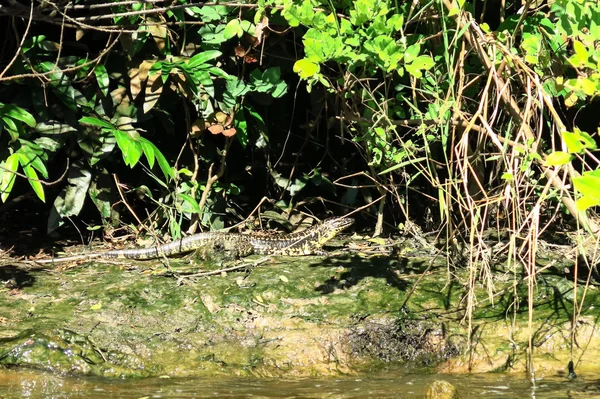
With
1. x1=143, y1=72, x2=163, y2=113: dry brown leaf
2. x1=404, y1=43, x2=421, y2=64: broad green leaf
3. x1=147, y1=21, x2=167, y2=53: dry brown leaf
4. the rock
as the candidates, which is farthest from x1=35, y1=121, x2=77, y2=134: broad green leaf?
the rock

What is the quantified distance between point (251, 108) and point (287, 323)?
230cm

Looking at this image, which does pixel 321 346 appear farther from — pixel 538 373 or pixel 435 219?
pixel 435 219

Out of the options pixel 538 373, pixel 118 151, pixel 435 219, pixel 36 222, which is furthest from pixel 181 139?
pixel 538 373

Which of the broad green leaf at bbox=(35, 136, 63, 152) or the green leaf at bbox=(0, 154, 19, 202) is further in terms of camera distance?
the broad green leaf at bbox=(35, 136, 63, 152)

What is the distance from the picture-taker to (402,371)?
226 inches

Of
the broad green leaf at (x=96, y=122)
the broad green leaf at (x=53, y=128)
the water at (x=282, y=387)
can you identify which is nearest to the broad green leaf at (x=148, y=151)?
the broad green leaf at (x=96, y=122)

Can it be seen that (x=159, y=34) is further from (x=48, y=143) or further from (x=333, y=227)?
(x=333, y=227)

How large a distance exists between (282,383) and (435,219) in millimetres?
3038

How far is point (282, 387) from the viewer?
5.40 meters

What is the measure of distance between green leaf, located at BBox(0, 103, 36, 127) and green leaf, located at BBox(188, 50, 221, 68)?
4.44ft

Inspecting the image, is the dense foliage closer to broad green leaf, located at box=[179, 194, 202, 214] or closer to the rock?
broad green leaf, located at box=[179, 194, 202, 214]

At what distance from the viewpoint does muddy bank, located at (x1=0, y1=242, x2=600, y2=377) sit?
5.73 metres

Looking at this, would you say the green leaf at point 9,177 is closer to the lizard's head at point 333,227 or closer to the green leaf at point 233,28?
the green leaf at point 233,28

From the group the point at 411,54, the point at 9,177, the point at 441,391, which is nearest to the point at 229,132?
the point at 9,177
